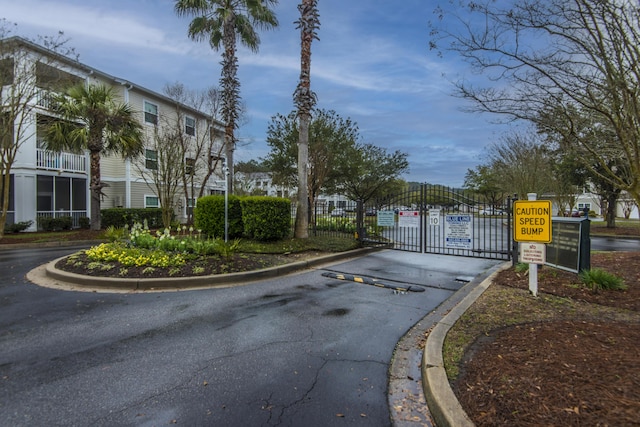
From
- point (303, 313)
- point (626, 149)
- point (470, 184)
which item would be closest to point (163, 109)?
point (303, 313)

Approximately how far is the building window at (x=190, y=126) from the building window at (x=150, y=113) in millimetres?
2012

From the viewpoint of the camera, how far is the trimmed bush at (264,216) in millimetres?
10469

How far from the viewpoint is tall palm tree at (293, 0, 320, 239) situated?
11.4m

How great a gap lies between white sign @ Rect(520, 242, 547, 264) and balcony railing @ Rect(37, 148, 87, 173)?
22572 mm

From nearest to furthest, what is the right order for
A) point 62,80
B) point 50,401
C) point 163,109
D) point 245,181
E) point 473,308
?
point 50,401 → point 473,308 → point 62,80 → point 163,109 → point 245,181

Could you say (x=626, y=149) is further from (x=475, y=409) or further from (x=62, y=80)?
(x=62, y=80)

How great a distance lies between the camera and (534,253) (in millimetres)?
5598

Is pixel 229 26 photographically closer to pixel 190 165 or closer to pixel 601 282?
pixel 190 165

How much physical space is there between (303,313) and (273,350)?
1.37m

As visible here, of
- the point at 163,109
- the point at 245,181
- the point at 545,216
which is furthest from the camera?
the point at 245,181

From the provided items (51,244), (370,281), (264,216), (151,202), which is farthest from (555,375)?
(151,202)

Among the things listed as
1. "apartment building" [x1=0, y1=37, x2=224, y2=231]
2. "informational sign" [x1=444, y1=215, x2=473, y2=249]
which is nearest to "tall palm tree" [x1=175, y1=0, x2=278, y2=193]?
"apartment building" [x1=0, y1=37, x2=224, y2=231]

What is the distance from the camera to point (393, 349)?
4082mm

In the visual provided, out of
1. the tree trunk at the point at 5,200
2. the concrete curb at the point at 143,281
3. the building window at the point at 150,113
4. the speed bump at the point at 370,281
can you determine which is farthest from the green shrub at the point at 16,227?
the speed bump at the point at 370,281
